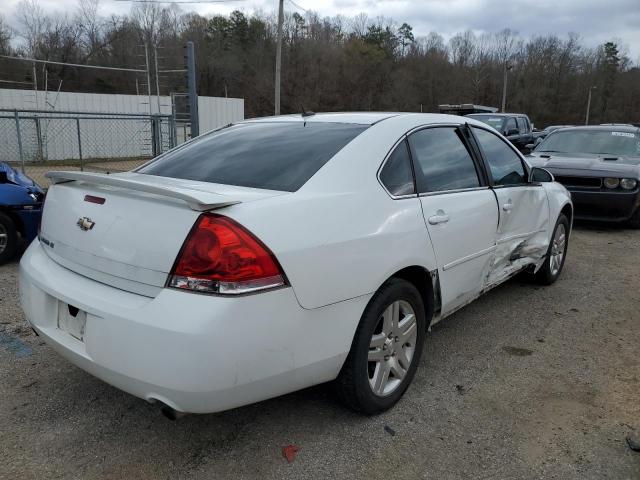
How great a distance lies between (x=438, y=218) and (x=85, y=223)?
1.83 metres

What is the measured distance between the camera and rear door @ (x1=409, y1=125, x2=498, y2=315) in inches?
119

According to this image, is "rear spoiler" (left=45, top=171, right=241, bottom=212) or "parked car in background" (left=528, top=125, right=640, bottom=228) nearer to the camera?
"rear spoiler" (left=45, top=171, right=241, bottom=212)

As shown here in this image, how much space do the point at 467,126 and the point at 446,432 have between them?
213cm

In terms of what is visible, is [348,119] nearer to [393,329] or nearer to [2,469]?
[393,329]

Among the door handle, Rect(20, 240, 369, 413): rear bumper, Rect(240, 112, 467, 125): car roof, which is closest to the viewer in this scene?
Rect(20, 240, 369, 413): rear bumper

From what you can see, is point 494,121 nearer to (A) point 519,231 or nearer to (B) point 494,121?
(B) point 494,121

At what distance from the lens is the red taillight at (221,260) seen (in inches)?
78.9

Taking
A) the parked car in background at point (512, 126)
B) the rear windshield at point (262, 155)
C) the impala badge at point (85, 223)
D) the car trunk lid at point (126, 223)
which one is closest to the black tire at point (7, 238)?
the rear windshield at point (262, 155)

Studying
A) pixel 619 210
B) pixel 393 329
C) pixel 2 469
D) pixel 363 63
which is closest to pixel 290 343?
pixel 393 329

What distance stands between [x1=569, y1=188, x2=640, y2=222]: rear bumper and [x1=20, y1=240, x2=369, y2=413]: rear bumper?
6573 mm

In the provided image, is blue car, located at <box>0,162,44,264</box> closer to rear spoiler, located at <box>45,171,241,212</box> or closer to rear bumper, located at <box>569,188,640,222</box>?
rear spoiler, located at <box>45,171,241,212</box>

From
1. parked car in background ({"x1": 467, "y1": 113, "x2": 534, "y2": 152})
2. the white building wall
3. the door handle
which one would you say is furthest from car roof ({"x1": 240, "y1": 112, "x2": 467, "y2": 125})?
the white building wall

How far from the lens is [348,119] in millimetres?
3184

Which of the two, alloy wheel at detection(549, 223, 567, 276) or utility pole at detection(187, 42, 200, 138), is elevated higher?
utility pole at detection(187, 42, 200, 138)
